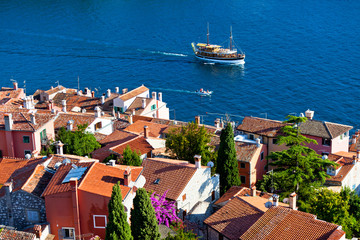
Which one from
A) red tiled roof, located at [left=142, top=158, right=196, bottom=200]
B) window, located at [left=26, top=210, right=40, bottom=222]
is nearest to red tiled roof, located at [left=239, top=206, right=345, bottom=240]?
red tiled roof, located at [left=142, top=158, right=196, bottom=200]

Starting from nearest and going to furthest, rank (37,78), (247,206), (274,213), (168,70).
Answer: (274,213) → (247,206) → (37,78) → (168,70)

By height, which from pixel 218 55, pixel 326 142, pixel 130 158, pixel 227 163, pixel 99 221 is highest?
pixel 218 55

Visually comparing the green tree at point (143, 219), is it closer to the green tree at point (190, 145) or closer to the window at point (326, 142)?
the green tree at point (190, 145)

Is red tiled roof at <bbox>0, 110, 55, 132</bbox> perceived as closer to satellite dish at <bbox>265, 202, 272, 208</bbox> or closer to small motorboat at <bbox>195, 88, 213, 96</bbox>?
satellite dish at <bbox>265, 202, 272, 208</bbox>

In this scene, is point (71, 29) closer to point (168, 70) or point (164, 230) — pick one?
point (168, 70)

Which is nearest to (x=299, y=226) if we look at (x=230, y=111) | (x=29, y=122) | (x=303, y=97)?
(x=29, y=122)

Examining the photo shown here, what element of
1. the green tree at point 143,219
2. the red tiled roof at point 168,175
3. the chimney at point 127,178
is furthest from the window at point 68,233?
the red tiled roof at point 168,175

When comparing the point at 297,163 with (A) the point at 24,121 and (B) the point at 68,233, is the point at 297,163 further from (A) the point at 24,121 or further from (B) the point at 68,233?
(A) the point at 24,121

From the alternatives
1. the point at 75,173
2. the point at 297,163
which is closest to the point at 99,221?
the point at 75,173
